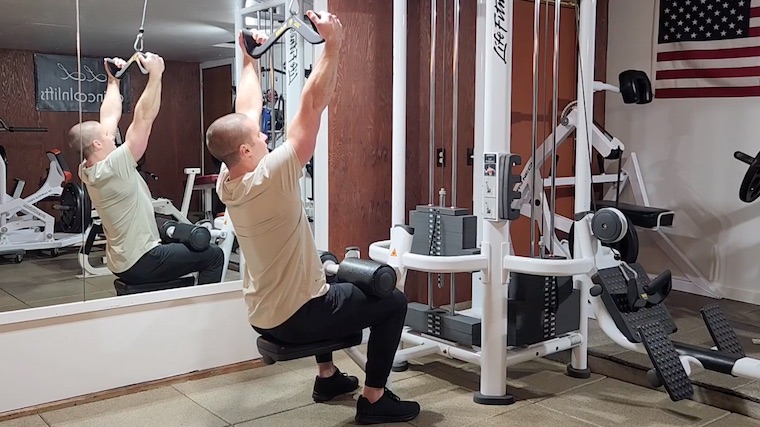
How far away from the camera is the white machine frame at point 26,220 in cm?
310

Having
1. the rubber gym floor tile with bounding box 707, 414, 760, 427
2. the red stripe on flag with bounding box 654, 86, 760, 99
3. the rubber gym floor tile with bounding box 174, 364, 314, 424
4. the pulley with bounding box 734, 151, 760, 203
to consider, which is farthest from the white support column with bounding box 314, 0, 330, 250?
the red stripe on flag with bounding box 654, 86, 760, 99

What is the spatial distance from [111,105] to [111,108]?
0.04 ft

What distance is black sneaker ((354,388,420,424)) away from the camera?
302 cm

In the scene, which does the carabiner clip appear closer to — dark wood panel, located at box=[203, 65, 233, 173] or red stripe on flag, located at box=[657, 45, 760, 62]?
dark wood panel, located at box=[203, 65, 233, 173]

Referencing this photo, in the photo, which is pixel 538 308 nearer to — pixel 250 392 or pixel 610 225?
pixel 610 225

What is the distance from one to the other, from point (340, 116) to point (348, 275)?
1.43 m

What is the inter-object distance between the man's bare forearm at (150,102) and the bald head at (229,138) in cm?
90

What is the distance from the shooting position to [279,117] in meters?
3.88

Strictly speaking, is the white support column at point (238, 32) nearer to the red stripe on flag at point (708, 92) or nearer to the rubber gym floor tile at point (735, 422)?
the rubber gym floor tile at point (735, 422)

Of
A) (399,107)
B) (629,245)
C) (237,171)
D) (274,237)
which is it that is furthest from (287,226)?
(629,245)

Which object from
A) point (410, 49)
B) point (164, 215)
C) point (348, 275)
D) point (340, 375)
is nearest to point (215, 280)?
point (164, 215)

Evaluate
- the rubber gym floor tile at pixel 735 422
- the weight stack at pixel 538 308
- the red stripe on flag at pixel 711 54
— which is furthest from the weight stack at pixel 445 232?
the red stripe on flag at pixel 711 54

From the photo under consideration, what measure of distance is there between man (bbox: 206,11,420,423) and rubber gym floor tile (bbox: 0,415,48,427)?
1.09 metres

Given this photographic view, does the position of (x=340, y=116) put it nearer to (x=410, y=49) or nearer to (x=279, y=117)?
(x=279, y=117)
